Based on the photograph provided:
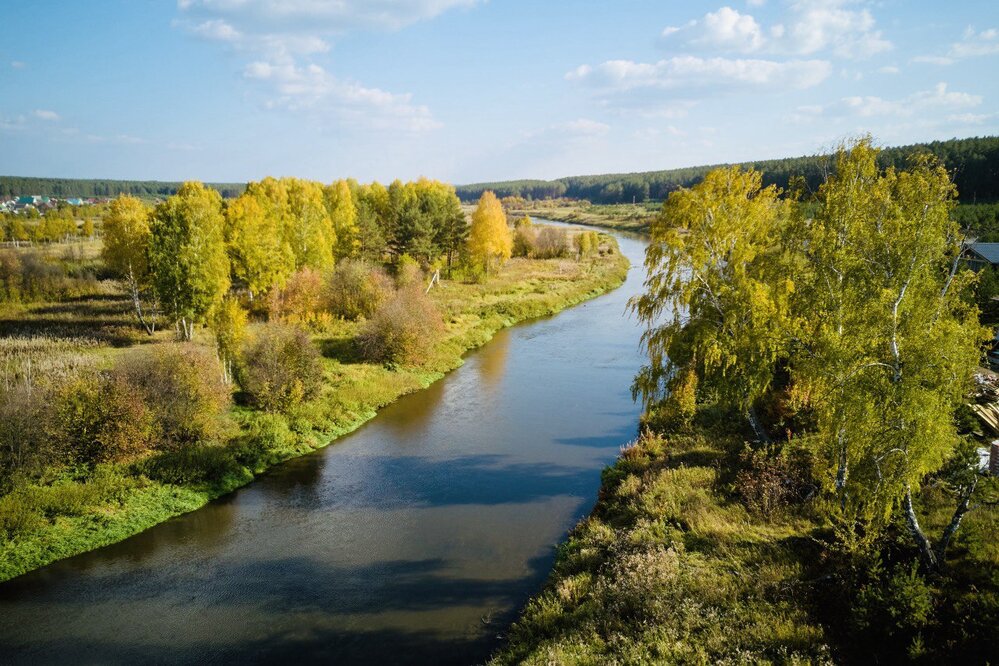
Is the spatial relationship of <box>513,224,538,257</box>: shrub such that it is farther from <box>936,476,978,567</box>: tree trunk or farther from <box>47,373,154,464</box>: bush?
→ <box>936,476,978,567</box>: tree trunk

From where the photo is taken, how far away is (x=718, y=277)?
16.2m

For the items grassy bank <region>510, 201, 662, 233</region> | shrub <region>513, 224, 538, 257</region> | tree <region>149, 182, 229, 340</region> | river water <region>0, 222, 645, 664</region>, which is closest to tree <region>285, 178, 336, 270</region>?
tree <region>149, 182, 229, 340</region>

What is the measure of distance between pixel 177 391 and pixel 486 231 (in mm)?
39637

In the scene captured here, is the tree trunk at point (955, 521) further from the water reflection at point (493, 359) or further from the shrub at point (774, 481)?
the water reflection at point (493, 359)

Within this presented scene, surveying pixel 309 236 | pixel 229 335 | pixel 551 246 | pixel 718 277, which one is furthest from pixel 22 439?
pixel 551 246

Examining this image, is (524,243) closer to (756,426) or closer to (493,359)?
(493,359)

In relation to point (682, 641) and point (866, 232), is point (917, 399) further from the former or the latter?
point (682, 641)

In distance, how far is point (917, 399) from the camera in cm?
935

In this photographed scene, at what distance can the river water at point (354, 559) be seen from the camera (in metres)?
12.7

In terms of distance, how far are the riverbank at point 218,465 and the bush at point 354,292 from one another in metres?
1.77

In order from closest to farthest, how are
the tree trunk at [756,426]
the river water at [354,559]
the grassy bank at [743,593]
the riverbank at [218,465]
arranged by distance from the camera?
the grassy bank at [743,593] < the river water at [354,559] < the riverbank at [218,465] < the tree trunk at [756,426]

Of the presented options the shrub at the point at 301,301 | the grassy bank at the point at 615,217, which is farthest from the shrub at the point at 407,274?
the grassy bank at the point at 615,217

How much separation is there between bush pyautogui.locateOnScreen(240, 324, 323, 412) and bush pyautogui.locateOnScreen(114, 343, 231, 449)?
2.17 meters

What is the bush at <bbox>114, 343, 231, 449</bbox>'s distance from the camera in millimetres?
19984
